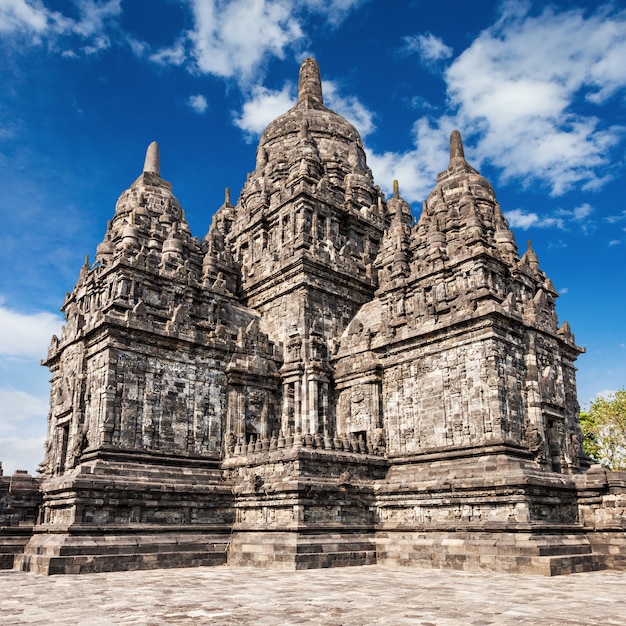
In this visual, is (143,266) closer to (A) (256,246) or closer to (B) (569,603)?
(A) (256,246)

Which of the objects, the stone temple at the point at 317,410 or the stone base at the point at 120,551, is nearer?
the stone base at the point at 120,551

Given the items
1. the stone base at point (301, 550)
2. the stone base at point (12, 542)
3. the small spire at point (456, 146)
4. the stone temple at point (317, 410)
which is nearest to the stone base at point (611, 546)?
the stone temple at point (317, 410)

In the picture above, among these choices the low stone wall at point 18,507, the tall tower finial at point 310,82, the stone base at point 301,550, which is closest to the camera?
the stone base at point 301,550

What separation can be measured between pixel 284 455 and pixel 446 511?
6016mm

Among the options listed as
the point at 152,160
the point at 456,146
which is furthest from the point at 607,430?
the point at 152,160

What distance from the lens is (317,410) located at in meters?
27.6

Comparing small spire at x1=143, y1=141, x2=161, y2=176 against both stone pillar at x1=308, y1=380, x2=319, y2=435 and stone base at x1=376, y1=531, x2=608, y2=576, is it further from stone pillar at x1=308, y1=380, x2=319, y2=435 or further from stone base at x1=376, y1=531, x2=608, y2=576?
stone base at x1=376, y1=531, x2=608, y2=576

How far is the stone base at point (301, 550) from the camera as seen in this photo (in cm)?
1980

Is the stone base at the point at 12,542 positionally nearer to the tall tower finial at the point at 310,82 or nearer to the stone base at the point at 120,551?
the stone base at the point at 120,551

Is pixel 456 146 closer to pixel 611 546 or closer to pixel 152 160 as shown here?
pixel 152 160

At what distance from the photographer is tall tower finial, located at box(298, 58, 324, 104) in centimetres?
4453

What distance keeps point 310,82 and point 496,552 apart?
119ft

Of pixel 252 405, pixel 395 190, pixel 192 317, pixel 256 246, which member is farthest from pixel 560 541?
pixel 395 190

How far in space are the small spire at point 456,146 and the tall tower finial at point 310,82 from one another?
11.6 meters
